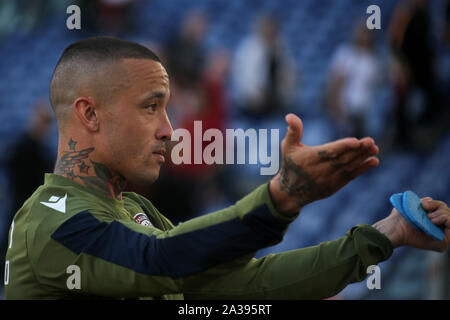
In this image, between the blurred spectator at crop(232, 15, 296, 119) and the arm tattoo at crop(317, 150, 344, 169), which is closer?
the arm tattoo at crop(317, 150, 344, 169)

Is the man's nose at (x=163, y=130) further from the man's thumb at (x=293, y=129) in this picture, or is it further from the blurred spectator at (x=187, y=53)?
the blurred spectator at (x=187, y=53)

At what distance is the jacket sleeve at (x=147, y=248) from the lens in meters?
1.62

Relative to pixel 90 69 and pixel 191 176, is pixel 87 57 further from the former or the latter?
pixel 191 176

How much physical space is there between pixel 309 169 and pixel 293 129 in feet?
0.36

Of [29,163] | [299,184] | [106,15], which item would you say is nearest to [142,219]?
[299,184]

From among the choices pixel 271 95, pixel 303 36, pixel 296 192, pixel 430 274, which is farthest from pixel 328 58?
pixel 296 192

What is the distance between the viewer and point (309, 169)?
156 centimetres

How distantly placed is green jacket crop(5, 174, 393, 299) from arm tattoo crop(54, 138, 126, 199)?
0.03 meters

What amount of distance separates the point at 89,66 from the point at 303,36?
4988mm

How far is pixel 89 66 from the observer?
2.11 m

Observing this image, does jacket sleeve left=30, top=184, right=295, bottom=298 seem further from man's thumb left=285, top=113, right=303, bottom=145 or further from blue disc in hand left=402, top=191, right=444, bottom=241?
blue disc in hand left=402, top=191, right=444, bottom=241

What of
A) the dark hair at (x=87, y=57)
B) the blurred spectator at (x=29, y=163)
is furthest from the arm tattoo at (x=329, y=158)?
the blurred spectator at (x=29, y=163)

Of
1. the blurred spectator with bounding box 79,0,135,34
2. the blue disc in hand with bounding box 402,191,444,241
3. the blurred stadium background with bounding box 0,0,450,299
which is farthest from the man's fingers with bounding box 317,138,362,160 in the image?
the blurred spectator with bounding box 79,0,135,34

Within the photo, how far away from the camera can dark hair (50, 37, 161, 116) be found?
83.1 inches
